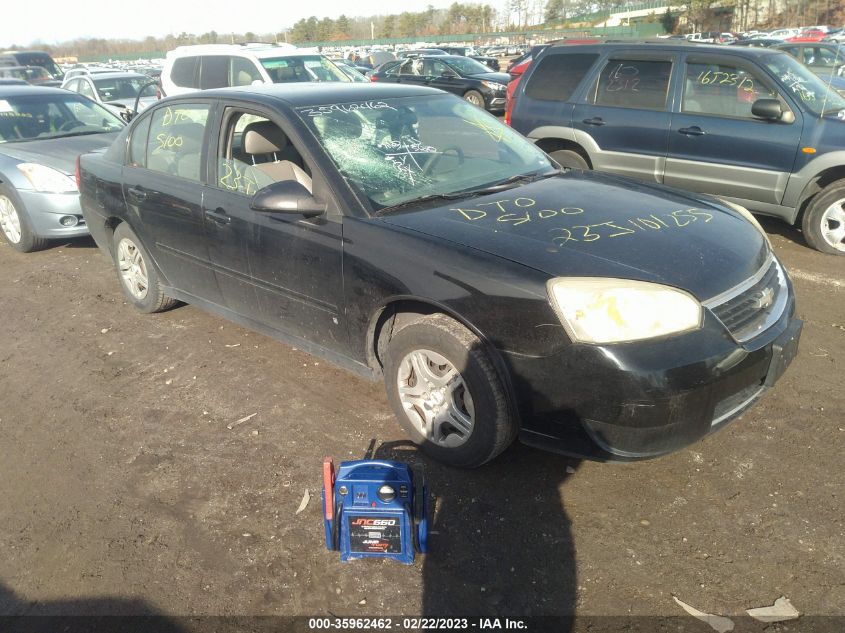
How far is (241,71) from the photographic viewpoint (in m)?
11.1

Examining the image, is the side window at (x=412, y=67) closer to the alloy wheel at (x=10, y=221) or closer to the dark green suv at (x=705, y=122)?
the dark green suv at (x=705, y=122)

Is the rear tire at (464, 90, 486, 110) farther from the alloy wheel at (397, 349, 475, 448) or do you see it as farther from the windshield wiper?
Result: the alloy wheel at (397, 349, 475, 448)

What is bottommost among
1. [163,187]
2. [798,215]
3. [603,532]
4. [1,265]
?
[1,265]

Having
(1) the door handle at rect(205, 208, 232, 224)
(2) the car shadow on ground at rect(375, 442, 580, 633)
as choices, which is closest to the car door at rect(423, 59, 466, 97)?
(1) the door handle at rect(205, 208, 232, 224)

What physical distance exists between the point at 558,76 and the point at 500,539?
19.4 ft

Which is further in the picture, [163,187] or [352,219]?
[163,187]

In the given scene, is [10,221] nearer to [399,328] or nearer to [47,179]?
[47,179]

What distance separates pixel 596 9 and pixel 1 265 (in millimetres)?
83397

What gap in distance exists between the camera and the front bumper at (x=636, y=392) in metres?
2.56

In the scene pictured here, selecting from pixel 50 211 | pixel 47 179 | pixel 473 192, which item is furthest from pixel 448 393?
pixel 47 179

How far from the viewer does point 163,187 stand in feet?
14.4

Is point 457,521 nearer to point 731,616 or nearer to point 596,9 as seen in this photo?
point 731,616

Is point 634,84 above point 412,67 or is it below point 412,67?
above

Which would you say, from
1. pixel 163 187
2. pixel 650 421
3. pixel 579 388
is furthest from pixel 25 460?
pixel 650 421
